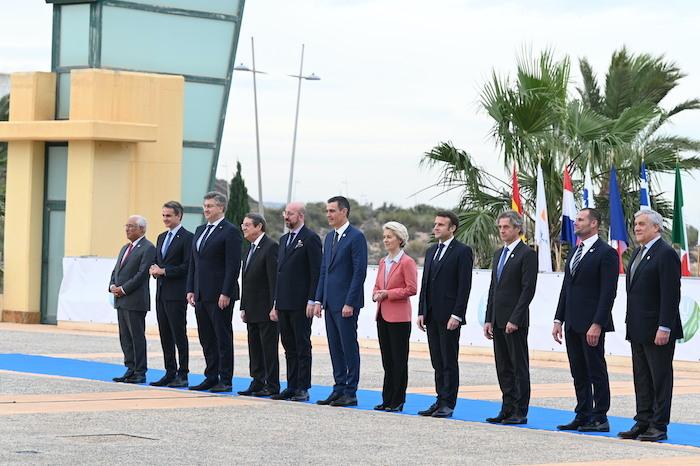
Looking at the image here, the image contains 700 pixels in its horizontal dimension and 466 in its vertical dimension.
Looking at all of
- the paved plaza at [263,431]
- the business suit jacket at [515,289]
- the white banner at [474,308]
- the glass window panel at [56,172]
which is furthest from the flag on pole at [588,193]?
the business suit jacket at [515,289]

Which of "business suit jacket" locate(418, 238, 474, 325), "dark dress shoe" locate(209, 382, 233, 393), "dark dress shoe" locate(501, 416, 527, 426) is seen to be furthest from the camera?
"dark dress shoe" locate(209, 382, 233, 393)

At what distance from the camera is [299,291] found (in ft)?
45.7

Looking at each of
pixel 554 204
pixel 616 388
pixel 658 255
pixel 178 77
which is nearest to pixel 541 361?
pixel 616 388

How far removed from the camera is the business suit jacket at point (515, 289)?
1229cm

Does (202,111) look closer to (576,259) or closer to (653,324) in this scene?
(576,259)

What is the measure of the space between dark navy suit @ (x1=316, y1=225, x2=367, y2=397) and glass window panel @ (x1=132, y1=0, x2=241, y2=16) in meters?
15.0

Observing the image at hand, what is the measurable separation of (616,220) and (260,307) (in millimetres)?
11154

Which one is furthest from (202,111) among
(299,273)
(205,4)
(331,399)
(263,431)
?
(263,431)

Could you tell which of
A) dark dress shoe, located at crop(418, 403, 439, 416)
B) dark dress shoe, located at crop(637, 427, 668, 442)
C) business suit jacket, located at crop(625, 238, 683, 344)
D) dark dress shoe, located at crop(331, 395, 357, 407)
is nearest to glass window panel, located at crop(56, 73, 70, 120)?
dark dress shoe, located at crop(331, 395, 357, 407)

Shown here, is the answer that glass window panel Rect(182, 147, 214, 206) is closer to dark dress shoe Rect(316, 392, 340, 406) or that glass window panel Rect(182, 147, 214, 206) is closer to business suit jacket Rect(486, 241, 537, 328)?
dark dress shoe Rect(316, 392, 340, 406)

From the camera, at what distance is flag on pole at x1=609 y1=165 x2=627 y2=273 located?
2375cm

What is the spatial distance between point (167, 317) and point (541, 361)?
265 inches

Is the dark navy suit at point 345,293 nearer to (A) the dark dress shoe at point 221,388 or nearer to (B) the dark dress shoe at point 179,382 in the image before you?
(A) the dark dress shoe at point 221,388

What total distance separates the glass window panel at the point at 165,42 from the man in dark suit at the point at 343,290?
14375 mm
